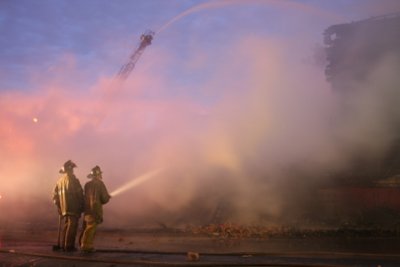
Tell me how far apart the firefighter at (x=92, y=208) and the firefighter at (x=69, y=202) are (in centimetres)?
31

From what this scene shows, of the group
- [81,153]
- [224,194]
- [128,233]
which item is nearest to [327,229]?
[224,194]

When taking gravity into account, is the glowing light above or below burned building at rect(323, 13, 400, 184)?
below

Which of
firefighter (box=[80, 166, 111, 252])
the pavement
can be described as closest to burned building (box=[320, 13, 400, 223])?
the pavement

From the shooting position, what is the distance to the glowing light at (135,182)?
18469 mm

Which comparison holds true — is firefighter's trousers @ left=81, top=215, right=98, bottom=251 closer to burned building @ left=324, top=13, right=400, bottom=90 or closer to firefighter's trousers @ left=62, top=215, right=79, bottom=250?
firefighter's trousers @ left=62, top=215, right=79, bottom=250

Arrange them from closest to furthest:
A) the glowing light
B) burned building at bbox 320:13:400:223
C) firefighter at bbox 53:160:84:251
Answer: firefighter at bbox 53:160:84:251
burned building at bbox 320:13:400:223
the glowing light

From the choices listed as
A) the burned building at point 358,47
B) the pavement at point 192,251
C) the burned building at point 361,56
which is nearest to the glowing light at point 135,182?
the pavement at point 192,251

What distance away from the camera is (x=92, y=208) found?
29.3ft

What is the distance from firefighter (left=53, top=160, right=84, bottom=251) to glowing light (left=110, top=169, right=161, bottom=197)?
29.2 feet

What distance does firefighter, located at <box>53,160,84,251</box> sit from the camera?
30.1 feet

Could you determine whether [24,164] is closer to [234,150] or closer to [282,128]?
[234,150]

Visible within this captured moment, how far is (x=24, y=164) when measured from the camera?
2420 centimetres

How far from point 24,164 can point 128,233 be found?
13.0m

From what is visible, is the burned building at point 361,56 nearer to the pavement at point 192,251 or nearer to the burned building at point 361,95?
the burned building at point 361,95
